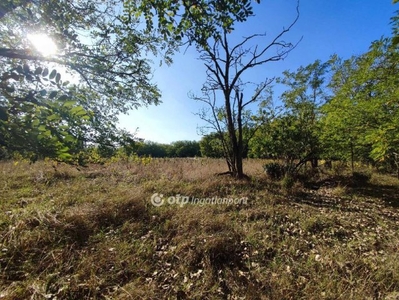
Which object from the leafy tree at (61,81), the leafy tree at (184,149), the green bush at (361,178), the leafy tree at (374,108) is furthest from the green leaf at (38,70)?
the leafy tree at (184,149)

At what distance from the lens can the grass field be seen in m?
1.92

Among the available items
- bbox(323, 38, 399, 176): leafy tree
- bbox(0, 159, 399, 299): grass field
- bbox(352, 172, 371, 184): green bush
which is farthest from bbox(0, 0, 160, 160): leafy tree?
bbox(352, 172, 371, 184): green bush

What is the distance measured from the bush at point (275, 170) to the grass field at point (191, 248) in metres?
2.72

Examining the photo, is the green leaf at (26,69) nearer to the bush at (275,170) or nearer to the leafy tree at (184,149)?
the bush at (275,170)

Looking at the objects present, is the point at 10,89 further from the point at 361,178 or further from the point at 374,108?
the point at 361,178

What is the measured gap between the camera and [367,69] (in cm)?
431

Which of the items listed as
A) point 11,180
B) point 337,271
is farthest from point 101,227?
point 11,180

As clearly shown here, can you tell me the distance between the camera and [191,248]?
8.29 ft

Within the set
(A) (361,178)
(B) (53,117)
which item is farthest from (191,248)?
(A) (361,178)

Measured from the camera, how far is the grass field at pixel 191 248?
192 cm

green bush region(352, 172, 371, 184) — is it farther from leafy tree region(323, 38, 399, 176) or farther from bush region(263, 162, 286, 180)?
bush region(263, 162, 286, 180)

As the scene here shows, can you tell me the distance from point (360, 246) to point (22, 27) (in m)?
5.29

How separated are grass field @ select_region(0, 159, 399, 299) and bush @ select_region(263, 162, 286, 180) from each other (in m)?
2.72

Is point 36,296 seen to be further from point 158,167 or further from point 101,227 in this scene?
point 158,167
